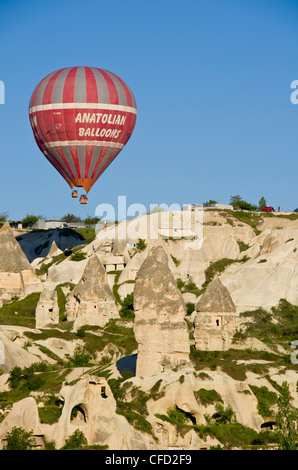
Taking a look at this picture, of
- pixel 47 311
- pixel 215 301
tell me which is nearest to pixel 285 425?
pixel 215 301

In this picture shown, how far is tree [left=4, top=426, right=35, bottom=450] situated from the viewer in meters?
55.7

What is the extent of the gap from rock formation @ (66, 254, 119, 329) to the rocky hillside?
0.36 ft

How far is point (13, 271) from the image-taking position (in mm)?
107812

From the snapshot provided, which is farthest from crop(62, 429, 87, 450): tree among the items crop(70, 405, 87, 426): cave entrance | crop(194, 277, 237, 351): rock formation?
crop(194, 277, 237, 351): rock formation

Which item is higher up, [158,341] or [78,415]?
[158,341]

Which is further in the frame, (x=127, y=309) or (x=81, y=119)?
(x=127, y=309)

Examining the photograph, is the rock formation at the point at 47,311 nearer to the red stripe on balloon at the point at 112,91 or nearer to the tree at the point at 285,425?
the red stripe on balloon at the point at 112,91

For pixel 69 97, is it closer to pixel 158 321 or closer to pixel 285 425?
pixel 158 321

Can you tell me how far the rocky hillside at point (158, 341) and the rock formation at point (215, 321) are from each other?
89 mm

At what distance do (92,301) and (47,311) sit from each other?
4025mm

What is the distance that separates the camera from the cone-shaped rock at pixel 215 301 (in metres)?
82.0

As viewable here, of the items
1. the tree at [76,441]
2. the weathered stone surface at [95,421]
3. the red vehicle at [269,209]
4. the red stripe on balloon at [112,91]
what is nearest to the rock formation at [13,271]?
the red stripe on balloon at [112,91]

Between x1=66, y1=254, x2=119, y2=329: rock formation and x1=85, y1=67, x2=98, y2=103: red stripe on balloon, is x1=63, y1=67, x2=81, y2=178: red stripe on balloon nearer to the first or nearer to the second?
x1=85, y1=67, x2=98, y2=103: red stripe on balloon
